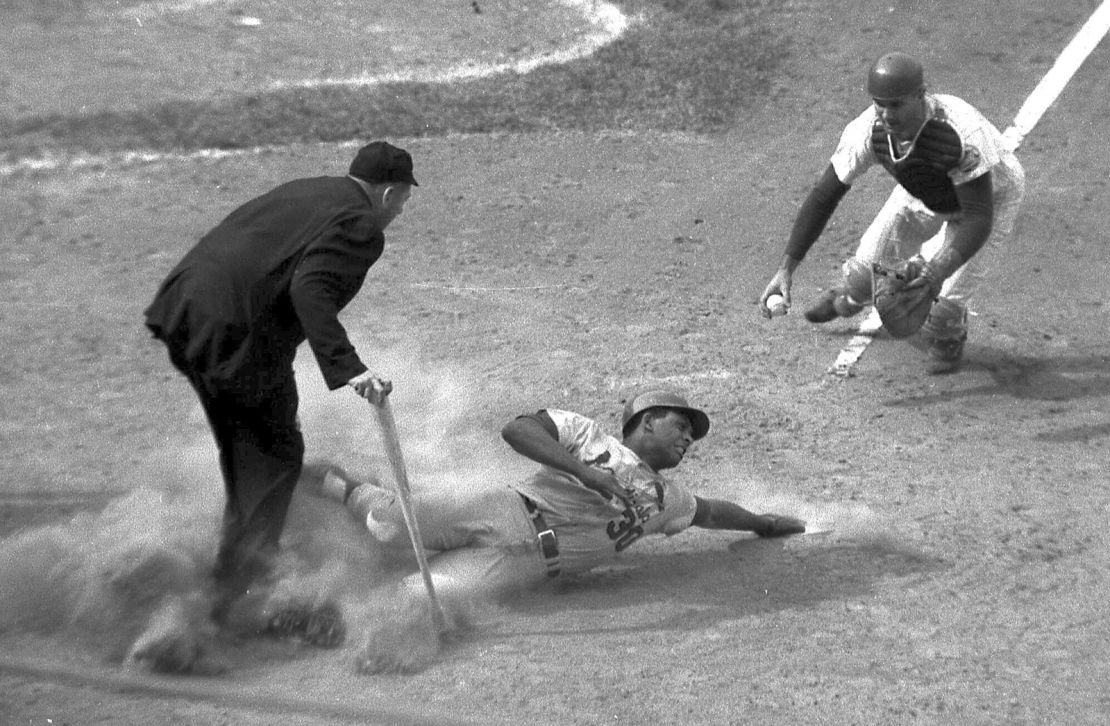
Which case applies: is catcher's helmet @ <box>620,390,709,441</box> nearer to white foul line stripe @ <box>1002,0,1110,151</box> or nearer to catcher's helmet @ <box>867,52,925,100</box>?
catcher's helmet @ <box>867,52,925,100</box>

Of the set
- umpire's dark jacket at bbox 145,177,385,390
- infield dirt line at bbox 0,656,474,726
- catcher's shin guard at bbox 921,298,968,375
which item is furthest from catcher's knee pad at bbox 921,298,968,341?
infield dirt line at bbox 0,656,474,726

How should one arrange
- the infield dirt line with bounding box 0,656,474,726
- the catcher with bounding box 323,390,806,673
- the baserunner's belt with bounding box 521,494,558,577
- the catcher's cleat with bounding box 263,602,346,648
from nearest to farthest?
the infield dirt line with bounding box 0,656,474,726 → the catcher's cleat with bounding box 263,602,346,648 → the catcher with bounding box 323,390,806,673 → the baserunner's belt with bounding box 521,494,558,577

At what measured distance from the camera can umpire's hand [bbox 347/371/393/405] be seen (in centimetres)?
536

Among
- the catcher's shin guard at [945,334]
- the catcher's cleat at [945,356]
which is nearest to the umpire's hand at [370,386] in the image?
the catcher's shin guard at [945,334]

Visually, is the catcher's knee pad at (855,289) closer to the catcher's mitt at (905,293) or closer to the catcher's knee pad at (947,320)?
the catcher's knee pad at (947,320)

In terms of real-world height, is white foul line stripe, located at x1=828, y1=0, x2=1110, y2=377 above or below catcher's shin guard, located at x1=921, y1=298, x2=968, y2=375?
above

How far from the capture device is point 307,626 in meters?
5.88

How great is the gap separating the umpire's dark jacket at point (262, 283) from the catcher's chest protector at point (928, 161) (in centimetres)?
339

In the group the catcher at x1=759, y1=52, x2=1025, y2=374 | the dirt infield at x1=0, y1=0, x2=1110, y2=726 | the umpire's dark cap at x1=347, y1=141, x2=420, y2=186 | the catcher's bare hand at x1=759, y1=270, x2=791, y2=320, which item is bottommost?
the dirt infield at x1=0, y1=0, x2=1110, y2=726

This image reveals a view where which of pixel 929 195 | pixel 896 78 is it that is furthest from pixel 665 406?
pixel 929 195

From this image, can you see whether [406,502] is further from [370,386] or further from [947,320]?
[947,320]

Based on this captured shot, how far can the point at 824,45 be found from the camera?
1285 cm

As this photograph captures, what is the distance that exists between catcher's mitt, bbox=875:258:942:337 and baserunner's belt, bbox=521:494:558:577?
2.61 meters

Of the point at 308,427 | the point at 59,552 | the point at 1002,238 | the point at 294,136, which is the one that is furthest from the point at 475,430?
the point at 294,136
